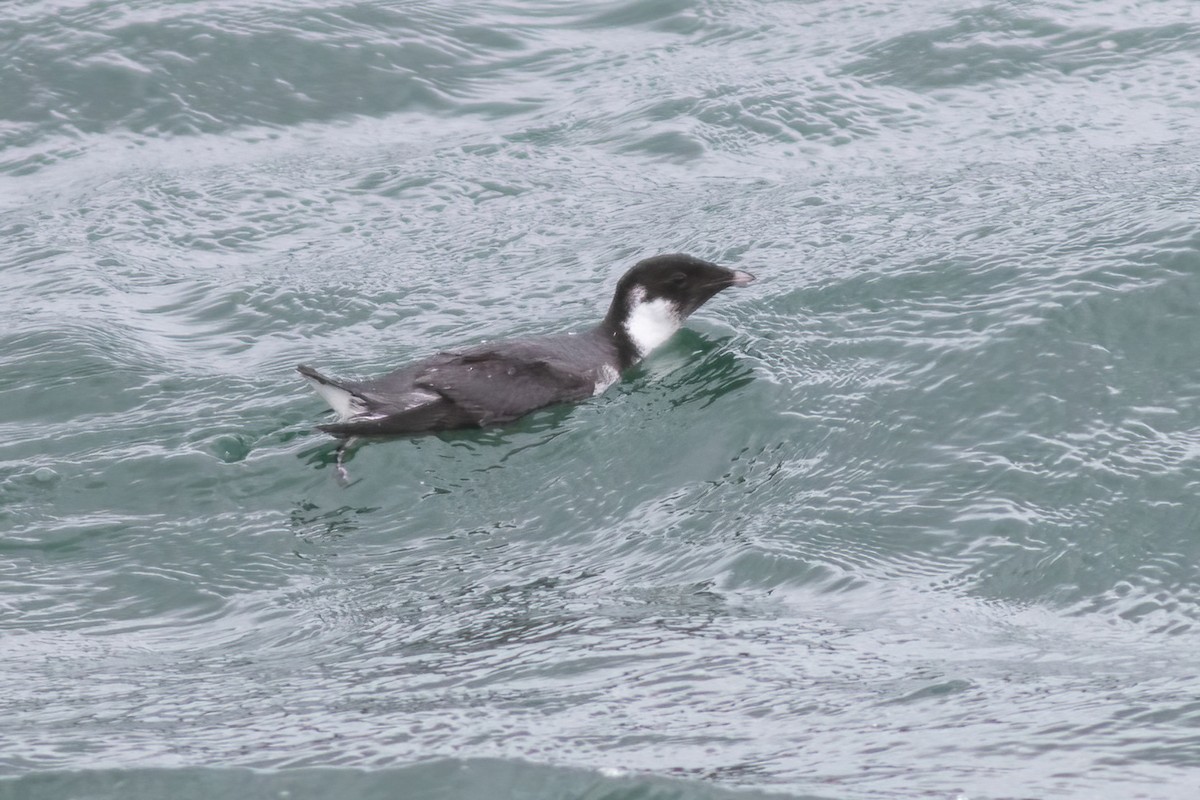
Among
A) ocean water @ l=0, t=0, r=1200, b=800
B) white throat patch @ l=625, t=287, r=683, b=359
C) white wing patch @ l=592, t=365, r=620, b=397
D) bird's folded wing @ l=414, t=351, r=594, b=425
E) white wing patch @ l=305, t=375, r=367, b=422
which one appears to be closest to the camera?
ocean water @ l=0, t=0, r=1200, b=800

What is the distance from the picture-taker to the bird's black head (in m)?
8.68

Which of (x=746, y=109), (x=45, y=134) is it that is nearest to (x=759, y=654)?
(x=746, y=109)

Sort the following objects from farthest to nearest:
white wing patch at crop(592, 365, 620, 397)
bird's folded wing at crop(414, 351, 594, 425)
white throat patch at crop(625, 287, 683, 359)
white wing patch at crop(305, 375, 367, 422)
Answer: white throat patch at crop(625, 287, 683, 359)
white wing patch at crop(592, 365, 620, 397)
bird's folded wing at crop(414, 351, 594, 425)
white wing patch at crop(305, 375, 367, 422)

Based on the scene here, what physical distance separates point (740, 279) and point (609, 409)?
49.3 inches

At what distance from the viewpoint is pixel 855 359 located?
817 cm

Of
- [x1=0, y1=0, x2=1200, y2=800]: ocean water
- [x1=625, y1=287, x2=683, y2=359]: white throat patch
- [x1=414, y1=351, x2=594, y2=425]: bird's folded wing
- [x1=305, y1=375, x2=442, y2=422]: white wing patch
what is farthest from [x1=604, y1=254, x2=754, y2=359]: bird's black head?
[x1=305, y1=375, x2=442, y2=422]: white wing patch

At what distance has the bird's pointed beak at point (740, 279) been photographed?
8.79 metres

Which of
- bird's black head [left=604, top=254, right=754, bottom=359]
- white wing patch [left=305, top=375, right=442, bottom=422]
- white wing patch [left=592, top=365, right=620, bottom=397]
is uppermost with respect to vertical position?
bird's black head [left=604, top=254, right=754, bottom=359]

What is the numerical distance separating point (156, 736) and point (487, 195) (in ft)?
21.3

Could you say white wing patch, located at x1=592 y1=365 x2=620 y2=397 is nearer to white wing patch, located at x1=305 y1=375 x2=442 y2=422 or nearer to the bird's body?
the bird's body

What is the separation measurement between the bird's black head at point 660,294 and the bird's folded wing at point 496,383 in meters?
0.76

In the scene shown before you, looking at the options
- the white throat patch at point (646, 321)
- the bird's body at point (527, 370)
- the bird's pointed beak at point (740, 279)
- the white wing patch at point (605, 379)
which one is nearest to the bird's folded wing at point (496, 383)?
the bird's body at point (527, 370)

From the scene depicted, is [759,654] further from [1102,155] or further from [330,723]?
[1102,155]

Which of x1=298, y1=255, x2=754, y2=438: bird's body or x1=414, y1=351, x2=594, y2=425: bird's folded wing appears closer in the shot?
x1=298, y1=255, x2=754, y2=438: bird's body
